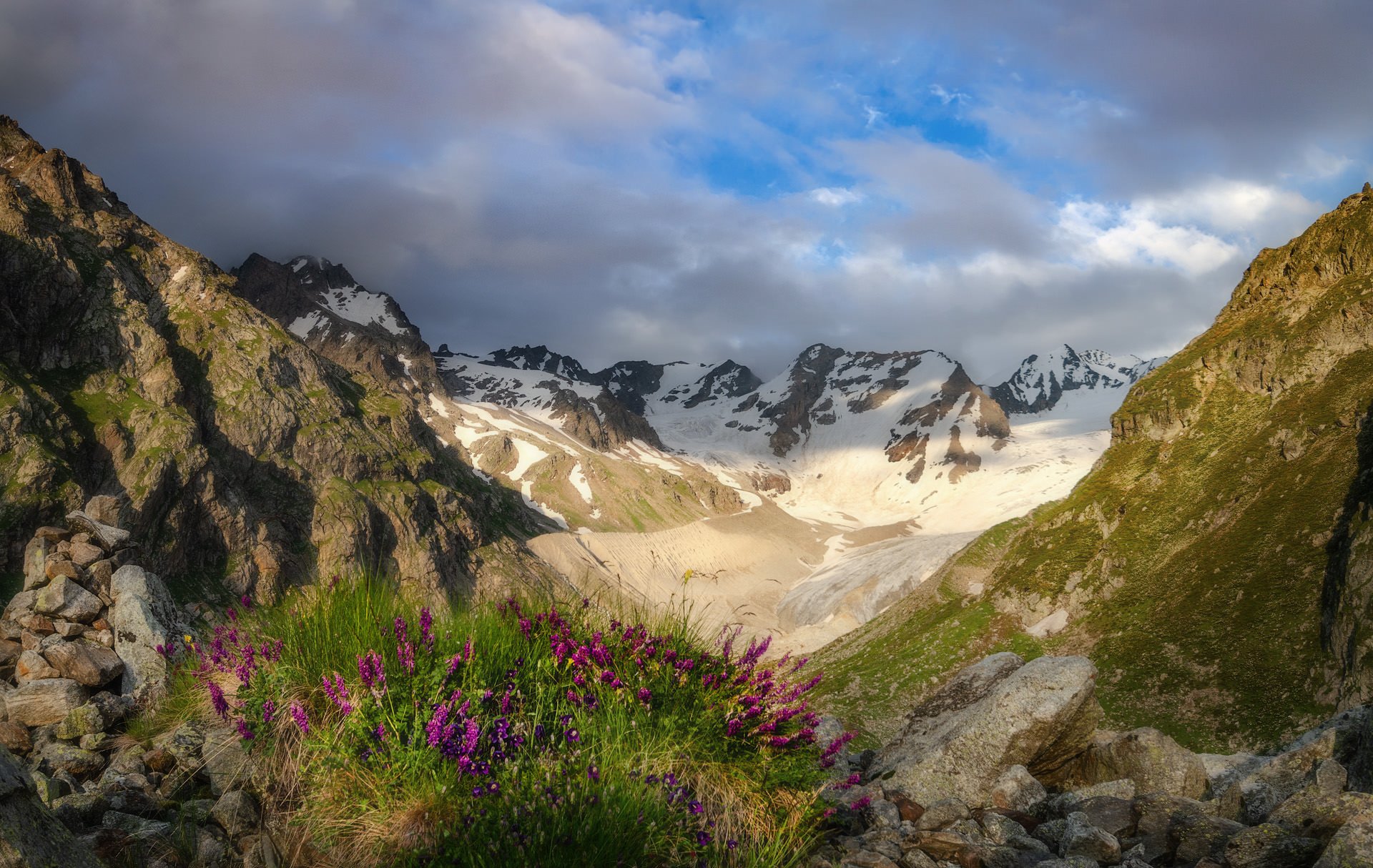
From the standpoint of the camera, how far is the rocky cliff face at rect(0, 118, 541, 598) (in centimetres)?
10681

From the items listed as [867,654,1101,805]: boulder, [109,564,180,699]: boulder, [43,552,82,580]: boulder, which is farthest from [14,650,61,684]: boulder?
[867,654,1101,805]: boulder

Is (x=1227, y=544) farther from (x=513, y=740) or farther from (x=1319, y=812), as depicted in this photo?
(x=513, y=740)

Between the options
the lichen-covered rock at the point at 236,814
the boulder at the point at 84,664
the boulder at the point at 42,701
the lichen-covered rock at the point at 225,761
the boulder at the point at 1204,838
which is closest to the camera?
the lichen-covered rock at the point at 236,814

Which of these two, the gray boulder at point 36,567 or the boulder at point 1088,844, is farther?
the gray boulder at point 36,567

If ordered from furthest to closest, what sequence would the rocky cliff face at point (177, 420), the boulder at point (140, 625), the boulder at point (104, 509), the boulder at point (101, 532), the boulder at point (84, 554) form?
the rocky cliff face at point (177, 420) < the boulder at point (104, 509) < the boulder at point (101, 532) < the boulder at point (84, 554) < the boulder at point (140, 625)

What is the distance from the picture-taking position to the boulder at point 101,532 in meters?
13.9

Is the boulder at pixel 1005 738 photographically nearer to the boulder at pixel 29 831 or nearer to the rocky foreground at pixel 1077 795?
the rocky foreground at pixel 1077 795

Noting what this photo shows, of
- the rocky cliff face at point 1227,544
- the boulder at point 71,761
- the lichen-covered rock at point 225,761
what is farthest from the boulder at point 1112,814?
the rocky cliff face at point 1227,544

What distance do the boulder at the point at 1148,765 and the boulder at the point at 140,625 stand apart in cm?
1462

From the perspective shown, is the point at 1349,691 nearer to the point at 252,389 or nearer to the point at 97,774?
the point at 97,774

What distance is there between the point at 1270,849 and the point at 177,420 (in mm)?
142537

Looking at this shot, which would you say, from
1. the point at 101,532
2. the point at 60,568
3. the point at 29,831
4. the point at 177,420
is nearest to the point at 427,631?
the point at 29,831

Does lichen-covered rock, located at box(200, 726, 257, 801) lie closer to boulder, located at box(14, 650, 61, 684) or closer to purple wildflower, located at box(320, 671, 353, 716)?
purple wildflower, located at box(320, 671, 353, 716)

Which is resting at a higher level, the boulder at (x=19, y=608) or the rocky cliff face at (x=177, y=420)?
the rocky cliff face at (x=177, y=420)
